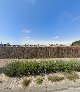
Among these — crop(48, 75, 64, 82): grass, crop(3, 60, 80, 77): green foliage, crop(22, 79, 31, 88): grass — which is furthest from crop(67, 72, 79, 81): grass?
crop(22, 79, 31, 88): grass

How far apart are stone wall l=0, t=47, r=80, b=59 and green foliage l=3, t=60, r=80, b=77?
40.5 feet

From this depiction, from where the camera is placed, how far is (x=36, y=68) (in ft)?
35.9

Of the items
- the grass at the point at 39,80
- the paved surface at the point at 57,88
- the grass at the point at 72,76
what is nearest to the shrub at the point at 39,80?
the grass at the point at 39,80

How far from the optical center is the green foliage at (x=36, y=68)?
10.6 m

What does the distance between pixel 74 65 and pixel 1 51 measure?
13.8 m

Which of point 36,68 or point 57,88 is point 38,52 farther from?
point 57,88

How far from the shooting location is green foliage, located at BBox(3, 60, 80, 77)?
1057 cm

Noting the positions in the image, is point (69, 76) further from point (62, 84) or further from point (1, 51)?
point (1, 51)

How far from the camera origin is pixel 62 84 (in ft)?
30.5

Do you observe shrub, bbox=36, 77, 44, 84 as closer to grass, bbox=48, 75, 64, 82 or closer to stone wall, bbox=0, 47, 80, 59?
grass, bbox=48, 75, 64, 82

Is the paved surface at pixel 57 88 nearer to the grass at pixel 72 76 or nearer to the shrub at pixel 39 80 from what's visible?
the shrub at pixel 39 80

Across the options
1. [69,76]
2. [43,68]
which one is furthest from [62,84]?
[43,68]

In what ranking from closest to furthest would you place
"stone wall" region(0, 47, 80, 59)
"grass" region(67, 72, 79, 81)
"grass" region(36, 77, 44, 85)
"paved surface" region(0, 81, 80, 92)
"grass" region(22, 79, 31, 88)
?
"paved surface" region(0, 81, 80, 92)
"grass" region(22, 79, 31, 88)
"grass" region(36, 77, 44, 85)
"grass" region(67, 72, 79, 81)
"stone wall" region(0, 47, 80, 59)

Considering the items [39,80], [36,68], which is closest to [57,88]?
[39,80]
